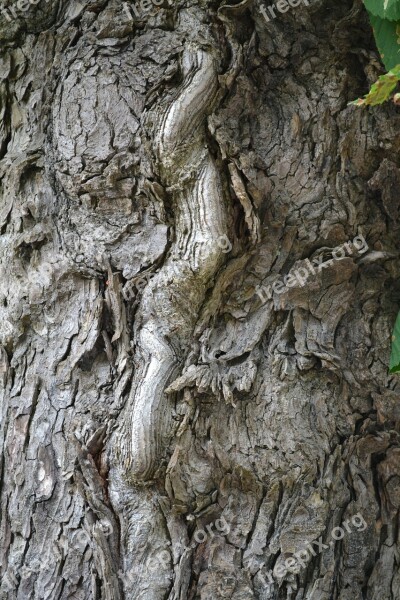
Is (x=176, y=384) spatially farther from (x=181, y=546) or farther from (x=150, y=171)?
(x=150, y=171)

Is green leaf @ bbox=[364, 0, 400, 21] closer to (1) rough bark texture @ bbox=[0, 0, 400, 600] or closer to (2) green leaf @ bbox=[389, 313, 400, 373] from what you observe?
(1) rough bark texture @ bbox=[0, 0, 400, 600]

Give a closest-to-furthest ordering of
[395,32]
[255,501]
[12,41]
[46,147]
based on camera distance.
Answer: [395,32] < [255,501] < [46,147] < [12,41]

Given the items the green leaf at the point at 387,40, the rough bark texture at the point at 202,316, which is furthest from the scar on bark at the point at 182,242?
the green leaf at the point at 387,40

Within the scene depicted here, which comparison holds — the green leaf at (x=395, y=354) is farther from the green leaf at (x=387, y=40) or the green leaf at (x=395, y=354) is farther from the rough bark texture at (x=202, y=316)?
the green leaf at (x=387, y=40)

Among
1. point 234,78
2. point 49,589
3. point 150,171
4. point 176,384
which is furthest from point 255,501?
point 234,78

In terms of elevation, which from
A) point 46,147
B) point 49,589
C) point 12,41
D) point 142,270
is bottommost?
point 49,589

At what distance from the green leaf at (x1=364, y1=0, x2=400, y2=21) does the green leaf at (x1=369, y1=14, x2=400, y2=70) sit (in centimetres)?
10

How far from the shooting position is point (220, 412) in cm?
153

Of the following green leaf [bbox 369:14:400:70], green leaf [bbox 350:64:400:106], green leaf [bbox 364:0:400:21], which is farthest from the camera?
green leaf [bbox 369:14:400:70]

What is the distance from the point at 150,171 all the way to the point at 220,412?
633 millimetres

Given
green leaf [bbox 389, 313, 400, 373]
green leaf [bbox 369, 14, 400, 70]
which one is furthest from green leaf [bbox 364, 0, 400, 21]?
green leaf [bbox 389, 313, 400, 373]

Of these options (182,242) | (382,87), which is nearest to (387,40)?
(382,87)

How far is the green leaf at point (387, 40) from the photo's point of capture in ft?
4.67

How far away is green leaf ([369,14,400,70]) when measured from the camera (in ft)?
4.67
